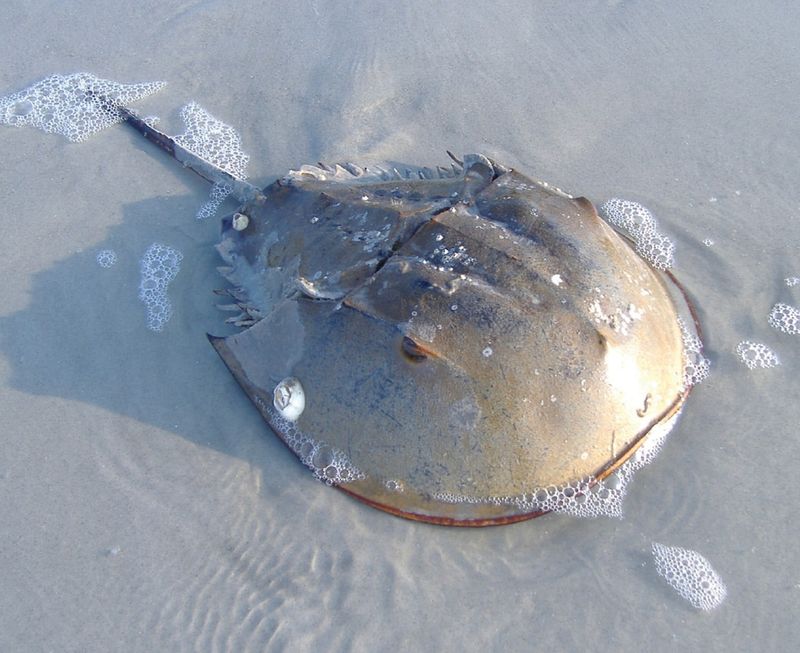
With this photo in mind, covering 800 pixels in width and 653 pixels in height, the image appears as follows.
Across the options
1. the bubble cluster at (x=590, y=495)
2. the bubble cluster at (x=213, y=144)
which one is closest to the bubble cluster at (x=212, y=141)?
the bubble cluster at (x=213, y=144)

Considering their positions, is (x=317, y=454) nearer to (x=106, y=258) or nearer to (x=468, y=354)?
(x=468, y=354)

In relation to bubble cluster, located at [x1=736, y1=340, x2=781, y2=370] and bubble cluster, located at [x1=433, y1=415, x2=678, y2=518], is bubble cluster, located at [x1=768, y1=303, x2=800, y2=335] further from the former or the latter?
bubble cluster, located at [x1=433, y1=415, x2=678, y2=518]

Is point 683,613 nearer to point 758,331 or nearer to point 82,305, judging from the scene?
point 758,331

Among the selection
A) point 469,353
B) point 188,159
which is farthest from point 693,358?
point 188,159

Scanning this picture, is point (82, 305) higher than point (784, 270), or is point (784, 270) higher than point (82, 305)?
point (784, 270)

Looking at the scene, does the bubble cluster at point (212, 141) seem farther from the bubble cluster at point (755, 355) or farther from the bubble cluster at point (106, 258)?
the bubble cluster at point (755, 355)

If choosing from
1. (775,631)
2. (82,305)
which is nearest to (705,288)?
(775,631)
